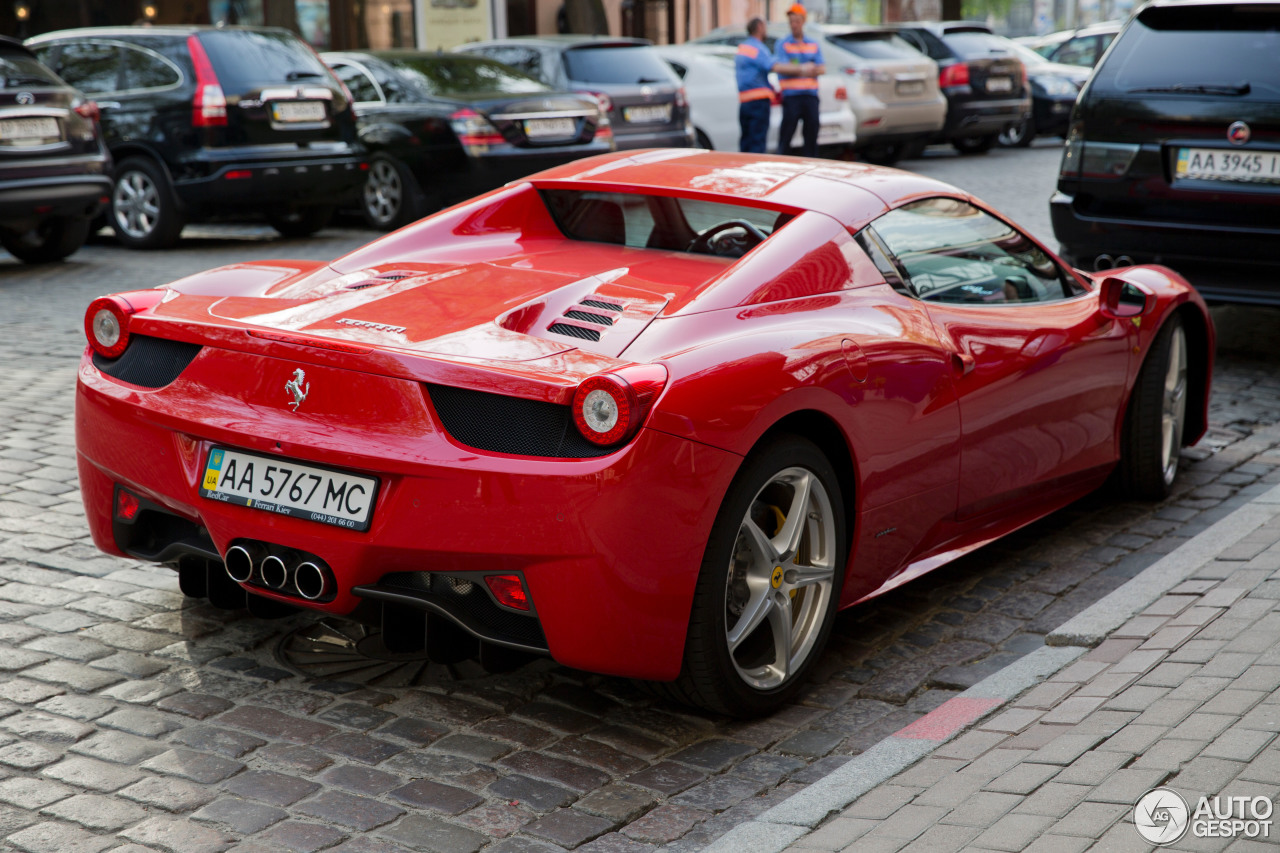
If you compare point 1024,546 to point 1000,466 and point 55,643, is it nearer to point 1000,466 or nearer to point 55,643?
point 1000,466

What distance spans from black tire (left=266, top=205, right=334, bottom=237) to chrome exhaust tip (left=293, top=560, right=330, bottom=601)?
9754 millimetres

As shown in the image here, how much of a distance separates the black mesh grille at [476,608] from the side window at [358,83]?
10532mm

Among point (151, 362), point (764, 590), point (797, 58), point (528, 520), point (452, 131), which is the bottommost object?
point (764, 590)

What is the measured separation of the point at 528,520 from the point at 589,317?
687mm

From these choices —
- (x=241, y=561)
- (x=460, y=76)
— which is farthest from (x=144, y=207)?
(x=241, y=561)

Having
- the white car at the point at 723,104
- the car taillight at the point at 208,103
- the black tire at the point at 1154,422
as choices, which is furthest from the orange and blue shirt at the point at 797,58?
the black tire at the point at 1154,422

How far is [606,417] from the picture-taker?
3.18 metres

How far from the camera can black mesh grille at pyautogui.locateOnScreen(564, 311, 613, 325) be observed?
3641 mm

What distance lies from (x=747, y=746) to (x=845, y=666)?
0.63 m

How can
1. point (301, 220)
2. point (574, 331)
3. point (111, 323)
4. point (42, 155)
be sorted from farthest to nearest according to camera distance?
point (301, 220), point (42, 155), point (111, 323), point (574, 331)

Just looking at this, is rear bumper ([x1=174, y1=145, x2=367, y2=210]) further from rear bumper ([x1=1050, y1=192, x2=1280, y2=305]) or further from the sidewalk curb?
the sidewalk curb

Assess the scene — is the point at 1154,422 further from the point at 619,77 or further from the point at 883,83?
the point at 883,83

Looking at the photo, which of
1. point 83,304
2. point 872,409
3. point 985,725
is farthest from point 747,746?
point 83,304

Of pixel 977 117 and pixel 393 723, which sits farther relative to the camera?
pixel 977 117
